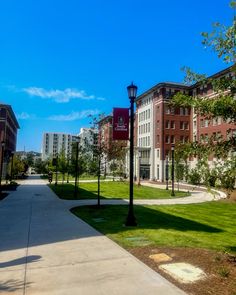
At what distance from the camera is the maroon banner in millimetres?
15977

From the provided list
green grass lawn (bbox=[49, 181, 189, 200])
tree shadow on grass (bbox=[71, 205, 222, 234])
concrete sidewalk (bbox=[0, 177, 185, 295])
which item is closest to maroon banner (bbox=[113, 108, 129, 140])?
tree shadow on grass (bbox=[71, 205, 222, 234])

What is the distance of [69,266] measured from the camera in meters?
7.88

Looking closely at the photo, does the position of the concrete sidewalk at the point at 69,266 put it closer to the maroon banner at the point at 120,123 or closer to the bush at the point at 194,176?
the bush at the point at 194,176

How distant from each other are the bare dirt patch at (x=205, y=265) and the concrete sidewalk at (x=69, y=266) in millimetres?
283

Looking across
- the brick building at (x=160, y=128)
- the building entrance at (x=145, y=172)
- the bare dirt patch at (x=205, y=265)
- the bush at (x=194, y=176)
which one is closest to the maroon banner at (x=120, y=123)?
the bare dirt patch at (x=205, y=265)

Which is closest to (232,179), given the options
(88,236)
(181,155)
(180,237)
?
(181,155)

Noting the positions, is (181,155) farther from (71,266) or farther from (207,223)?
(207,223)

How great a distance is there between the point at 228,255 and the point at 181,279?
255cm

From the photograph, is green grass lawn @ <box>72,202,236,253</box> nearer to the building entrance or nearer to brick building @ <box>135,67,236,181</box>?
brick building @ <box>135,67,236,181</box>

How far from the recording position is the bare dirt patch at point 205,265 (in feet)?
20.9

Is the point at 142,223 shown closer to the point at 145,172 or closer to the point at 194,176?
the point at 194,176

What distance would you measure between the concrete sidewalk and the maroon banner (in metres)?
4.87

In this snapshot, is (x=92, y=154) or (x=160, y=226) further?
(x=92, y=154)

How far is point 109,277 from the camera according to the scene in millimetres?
7059
